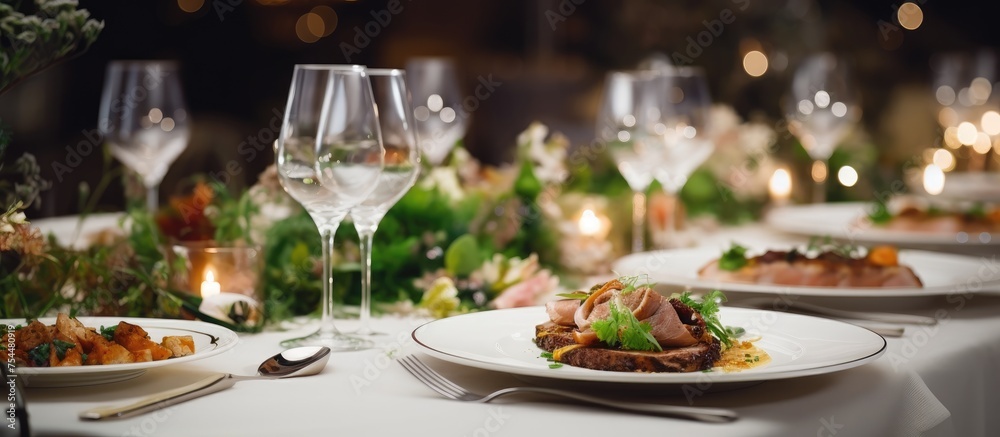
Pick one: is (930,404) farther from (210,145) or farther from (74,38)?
(210,145)

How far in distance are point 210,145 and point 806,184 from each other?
282 centimetres

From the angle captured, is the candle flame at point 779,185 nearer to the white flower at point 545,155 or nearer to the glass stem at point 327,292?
the white flower at point 545,155

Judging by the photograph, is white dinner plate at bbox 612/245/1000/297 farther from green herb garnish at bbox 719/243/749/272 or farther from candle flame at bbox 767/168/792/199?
candle flame at bbox 767/168/792/199

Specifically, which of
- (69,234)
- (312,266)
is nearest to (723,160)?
(312,266)

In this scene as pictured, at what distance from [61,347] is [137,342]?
0.08m

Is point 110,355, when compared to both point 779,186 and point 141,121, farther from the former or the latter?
point 779,186

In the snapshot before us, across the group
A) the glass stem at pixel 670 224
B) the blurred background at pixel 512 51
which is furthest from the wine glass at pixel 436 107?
the blurred background at pixel 512 51

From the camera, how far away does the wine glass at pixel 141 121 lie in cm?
230

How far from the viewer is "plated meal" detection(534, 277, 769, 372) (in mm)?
1096

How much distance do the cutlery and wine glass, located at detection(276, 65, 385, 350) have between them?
689mm

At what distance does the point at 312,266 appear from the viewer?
1668 mm

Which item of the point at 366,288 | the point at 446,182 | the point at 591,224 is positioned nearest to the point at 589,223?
the point at 591,224

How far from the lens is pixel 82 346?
Answer: 1.10m

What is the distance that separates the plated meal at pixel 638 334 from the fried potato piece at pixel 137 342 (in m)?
0.44
